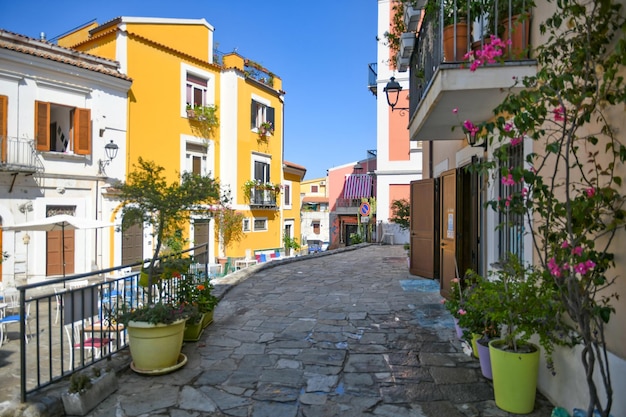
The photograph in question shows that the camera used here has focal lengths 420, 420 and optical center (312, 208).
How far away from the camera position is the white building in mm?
13102

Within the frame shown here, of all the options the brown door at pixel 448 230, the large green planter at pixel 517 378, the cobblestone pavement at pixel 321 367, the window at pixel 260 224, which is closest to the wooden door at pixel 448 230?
the brown door at pixel 448 230

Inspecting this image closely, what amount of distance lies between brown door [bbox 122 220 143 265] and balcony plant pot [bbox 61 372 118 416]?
1392 cm

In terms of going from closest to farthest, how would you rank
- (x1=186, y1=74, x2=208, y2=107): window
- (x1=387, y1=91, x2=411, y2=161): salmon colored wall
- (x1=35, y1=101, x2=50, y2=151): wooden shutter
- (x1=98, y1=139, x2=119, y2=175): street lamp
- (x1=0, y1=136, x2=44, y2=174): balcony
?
(x1=0, y1=136, x2=44, y2=174): balcony
(x1=35, y1=101, x2=50, y2=151): wooden shutter
(x1=98, y1=139, x2=119, y2=175): street lamp
(x1=387, y1=91, x2=411, y2=161): salmon colored wall
(x1=186, y1=74, x2=208, y2=107): window

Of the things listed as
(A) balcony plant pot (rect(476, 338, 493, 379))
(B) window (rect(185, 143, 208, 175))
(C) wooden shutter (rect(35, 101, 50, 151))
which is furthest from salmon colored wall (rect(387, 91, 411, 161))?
(A) balcony plant pot (rect(476, 338, 493, 379))

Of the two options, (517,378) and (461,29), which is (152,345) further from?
(461,29)

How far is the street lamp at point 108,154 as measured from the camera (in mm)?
15383

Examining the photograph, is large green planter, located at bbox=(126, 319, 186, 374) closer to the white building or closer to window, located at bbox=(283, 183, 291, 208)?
the white building

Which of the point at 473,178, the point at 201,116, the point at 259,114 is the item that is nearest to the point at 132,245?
the point at 201,116

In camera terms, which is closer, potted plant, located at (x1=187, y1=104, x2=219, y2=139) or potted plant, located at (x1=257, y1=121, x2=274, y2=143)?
potted plant, located at (x1=187, y1=104, x2=219, y2=139)

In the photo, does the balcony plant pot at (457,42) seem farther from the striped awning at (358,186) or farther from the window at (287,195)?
the striped awning at (358,186)

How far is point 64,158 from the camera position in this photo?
1441cm

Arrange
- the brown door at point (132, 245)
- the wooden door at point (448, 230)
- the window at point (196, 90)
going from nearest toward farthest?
the wooden door at point (448, 230), the brown door at point (132, 245), the window at point (196, 90)

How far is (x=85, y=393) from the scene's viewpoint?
3.42 meters

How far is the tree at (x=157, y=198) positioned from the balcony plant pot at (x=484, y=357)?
3254 mm
